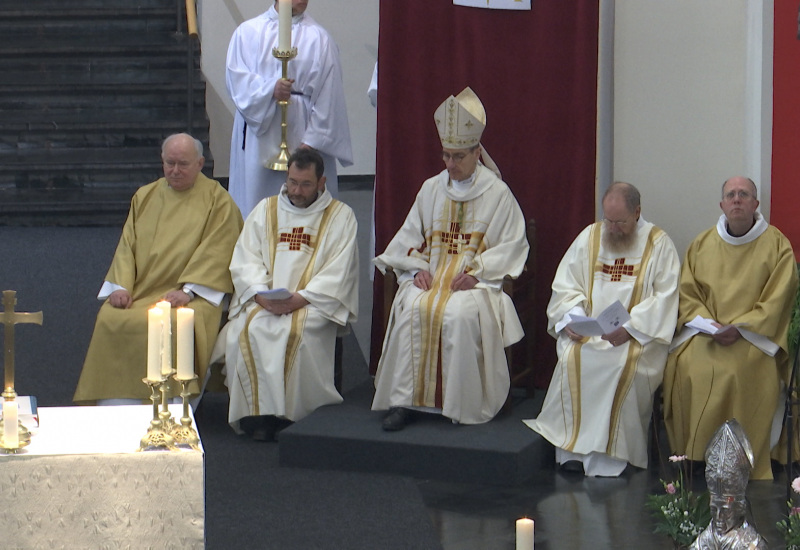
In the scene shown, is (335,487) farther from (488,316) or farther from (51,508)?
(51,508)

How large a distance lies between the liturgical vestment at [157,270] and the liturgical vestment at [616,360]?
1807mm

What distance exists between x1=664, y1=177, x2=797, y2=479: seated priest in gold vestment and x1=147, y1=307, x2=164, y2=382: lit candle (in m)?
3.42

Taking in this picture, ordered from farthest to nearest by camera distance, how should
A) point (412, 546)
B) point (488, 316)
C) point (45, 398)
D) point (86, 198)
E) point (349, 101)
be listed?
point (349, 101), point (86, 198), point (45, 398), point (488, 316), point (412, 546)

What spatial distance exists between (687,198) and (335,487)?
2581 millimetres

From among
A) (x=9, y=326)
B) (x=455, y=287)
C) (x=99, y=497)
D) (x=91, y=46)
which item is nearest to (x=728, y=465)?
(x=99, y=497)

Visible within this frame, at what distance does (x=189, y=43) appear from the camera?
11227mm

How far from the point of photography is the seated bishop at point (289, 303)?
6996 mm

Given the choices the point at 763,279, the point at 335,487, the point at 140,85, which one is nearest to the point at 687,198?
the point at 763,279

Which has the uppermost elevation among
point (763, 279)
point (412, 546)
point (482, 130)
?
point (482, 130)

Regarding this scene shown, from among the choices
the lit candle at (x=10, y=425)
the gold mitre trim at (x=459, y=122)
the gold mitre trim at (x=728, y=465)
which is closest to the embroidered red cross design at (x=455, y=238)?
the gold mitre trim at (x=459, y=122)

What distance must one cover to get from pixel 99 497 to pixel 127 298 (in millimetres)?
3470

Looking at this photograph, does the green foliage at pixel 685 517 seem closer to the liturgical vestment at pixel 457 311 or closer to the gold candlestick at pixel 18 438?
the gold candlestick at pixel 18 438

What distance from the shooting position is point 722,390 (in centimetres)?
643

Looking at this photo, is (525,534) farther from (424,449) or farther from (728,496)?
(424,449)
